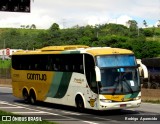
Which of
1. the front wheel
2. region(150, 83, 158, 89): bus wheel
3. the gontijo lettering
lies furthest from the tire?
the gontijo lettering

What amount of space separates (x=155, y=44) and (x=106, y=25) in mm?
43770

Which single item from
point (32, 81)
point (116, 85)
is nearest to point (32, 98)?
point (32, 81)

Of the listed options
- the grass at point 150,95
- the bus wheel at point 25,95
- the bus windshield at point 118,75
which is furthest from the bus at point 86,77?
the grass at point 150,95

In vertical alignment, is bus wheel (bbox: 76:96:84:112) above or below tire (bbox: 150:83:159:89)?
above

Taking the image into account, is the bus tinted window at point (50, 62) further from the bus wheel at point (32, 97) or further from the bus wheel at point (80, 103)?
the bus wheel at point (32, 97)

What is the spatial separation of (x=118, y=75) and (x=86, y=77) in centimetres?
158

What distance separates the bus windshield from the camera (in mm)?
19578

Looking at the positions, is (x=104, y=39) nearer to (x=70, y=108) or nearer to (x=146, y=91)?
(x=146, y=91)

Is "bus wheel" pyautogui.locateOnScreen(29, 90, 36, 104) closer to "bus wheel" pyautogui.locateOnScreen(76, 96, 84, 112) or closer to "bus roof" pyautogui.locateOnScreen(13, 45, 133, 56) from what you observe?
"bus roof" pyautogui.locateOnScreen(13, 45, 133, 56)

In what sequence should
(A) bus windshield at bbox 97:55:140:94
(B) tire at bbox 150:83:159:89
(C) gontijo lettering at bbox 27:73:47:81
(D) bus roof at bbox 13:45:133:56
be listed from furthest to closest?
(B) tire at bbox 150:83:159:89
(C) gontijo lettering at bbox 27:73:47:81
(D) bus roof at bbox 13:45:133:56
(A) bus windshield at bbox 97:55:140:94

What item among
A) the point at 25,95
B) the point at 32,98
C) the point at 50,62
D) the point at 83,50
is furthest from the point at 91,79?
the point at 25,95

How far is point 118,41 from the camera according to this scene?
87.9m

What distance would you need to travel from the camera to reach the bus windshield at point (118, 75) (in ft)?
64.2

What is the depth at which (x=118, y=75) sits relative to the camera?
19.9 metres
